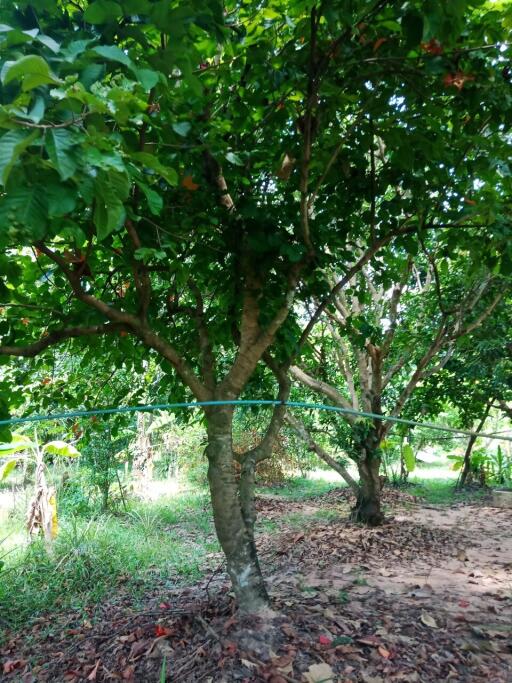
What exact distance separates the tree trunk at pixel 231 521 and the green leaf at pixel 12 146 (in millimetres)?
2234

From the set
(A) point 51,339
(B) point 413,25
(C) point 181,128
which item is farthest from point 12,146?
(A) point 51,339

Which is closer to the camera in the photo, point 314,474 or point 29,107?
point 29,107

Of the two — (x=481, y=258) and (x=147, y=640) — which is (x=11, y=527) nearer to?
(x=147, y=640)

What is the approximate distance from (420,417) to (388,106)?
8.39m

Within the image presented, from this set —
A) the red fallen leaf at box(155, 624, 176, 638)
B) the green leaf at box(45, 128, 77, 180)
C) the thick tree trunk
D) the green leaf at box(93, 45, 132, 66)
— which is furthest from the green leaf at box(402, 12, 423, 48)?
the thick tree trunk

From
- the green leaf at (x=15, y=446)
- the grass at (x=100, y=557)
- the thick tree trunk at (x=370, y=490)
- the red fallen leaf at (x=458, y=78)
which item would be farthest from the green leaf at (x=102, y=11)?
the thick tree trunk at (x=370, y=490)

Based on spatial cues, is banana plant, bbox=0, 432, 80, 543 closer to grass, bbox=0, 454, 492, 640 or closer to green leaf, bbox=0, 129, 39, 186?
grass, bbox=0, 454, 492, 640

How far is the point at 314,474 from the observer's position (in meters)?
17.0

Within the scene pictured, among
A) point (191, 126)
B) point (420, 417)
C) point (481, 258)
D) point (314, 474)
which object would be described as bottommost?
point (314, 474)

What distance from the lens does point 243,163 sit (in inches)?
115

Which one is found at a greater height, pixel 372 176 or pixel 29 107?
pixel 372 176

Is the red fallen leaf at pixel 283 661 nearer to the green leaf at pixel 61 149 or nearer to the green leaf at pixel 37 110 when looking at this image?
the green leaf at pixel 61 149

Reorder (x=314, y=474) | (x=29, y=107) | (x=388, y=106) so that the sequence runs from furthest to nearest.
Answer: (x=314, y=474), (x=388, y=106), (x=29, y=107)

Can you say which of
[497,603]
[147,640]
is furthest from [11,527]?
[497,603]
